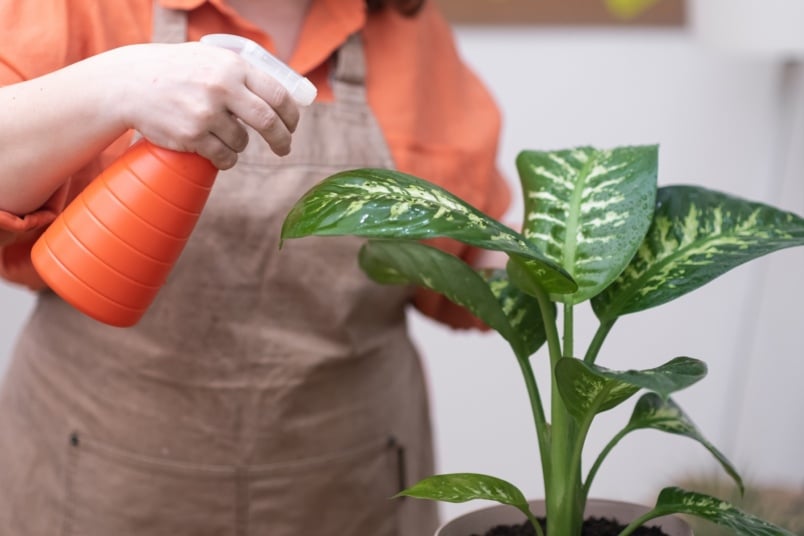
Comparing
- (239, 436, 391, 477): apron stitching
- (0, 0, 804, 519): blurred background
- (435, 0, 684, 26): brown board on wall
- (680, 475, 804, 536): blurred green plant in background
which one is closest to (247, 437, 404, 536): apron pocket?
(239, 436, 391, 477): apron stitching

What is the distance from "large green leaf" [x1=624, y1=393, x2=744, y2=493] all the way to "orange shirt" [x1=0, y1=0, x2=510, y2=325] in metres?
0.37

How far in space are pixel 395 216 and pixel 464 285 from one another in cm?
13

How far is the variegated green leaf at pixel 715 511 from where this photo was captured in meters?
0.56

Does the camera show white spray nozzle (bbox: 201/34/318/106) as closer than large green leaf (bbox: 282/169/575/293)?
No

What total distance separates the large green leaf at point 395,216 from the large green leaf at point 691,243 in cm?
6

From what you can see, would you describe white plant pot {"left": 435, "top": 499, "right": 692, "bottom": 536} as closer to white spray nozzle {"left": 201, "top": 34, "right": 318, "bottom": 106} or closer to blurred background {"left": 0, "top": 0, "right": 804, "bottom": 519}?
white spray nozzle {"left": 201, "top": 34, "right": 318, "bottom": 106}

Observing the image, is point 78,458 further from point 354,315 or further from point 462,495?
point 462,495

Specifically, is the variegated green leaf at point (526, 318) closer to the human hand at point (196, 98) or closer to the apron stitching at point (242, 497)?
the human hand at point (196, 98)

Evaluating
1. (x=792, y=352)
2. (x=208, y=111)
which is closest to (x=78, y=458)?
(x=208, y=111)

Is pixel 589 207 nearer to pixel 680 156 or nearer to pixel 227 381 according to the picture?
pixel 227 381

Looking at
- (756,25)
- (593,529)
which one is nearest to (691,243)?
(593,529)

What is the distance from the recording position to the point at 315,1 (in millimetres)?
942

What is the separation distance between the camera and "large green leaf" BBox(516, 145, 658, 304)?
23.6 inches

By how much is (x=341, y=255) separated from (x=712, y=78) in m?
0.86
